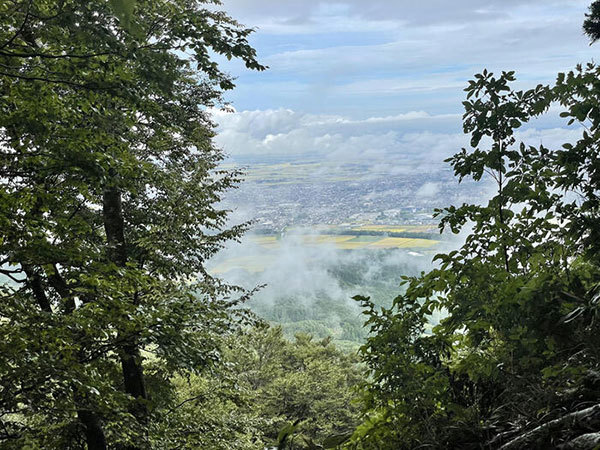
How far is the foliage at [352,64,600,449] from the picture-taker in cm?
212

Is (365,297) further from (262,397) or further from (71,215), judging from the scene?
(262,397)

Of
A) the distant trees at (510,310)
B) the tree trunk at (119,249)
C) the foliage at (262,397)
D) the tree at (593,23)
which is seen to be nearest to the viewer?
the distant trees at (510,310)

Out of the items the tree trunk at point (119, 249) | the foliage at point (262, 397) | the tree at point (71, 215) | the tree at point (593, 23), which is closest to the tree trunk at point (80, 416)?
the tree at point (71, 215)

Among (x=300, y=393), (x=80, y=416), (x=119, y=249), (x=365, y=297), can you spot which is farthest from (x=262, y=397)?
(x=365, y=297)

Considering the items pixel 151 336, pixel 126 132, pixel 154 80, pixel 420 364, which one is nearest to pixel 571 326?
pixel 420 364

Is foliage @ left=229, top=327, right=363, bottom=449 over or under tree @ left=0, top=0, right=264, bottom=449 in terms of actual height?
under

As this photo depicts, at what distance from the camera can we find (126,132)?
7.50 metres

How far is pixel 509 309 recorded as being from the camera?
2.22 meters

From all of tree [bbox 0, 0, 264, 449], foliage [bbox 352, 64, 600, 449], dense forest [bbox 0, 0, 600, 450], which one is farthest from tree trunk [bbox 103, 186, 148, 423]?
foliage [bbox 352, 64, 600, 449]

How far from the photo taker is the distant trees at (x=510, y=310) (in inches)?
83.1

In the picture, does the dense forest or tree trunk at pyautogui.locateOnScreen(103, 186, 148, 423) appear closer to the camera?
the dense forest

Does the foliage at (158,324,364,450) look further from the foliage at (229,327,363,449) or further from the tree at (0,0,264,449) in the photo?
the tree at (0,0,264,449)

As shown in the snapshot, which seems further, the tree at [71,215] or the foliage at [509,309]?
the tree at [71,215]

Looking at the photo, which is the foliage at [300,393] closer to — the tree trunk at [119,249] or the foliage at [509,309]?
the tree trunk at [119,249]
